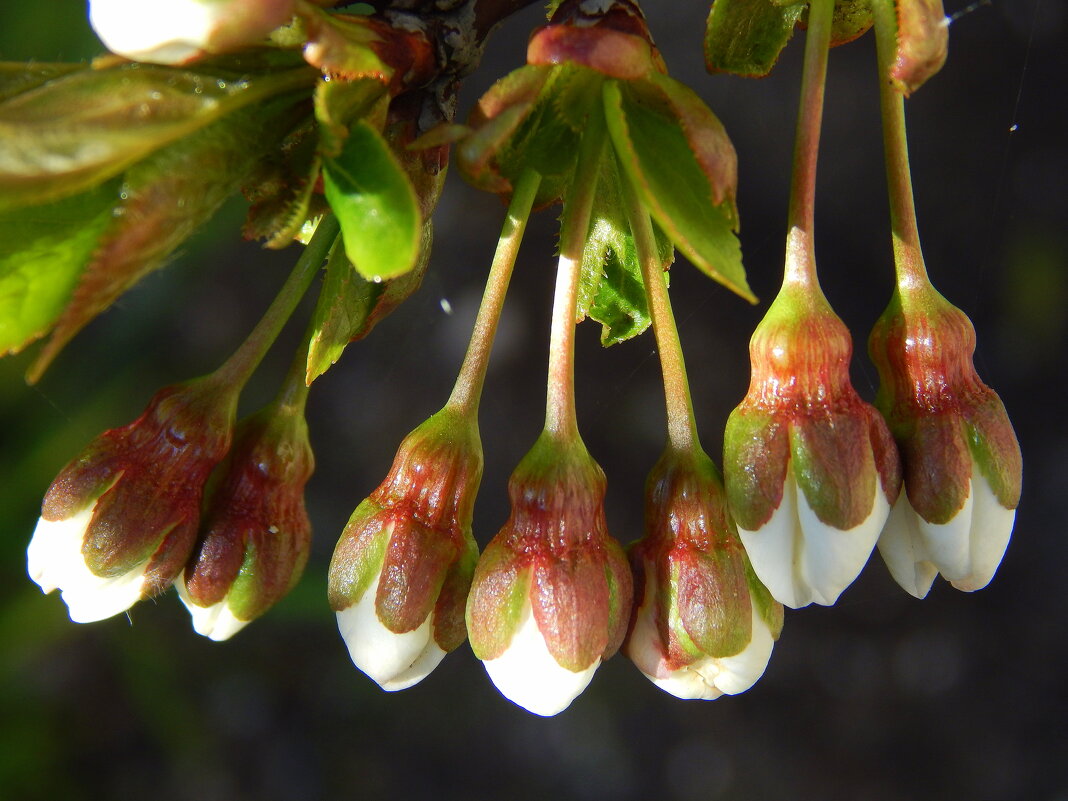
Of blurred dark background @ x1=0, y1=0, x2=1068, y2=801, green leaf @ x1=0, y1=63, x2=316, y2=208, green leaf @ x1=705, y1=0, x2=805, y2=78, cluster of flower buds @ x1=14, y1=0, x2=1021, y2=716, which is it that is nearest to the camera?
green leaf @ x1=0, y1=63, x2=316, y2=208

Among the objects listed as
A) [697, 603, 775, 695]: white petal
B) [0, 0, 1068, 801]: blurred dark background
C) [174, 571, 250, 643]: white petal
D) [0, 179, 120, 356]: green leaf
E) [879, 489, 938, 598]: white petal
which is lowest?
[0, 0, 1068, 801]: blurred dark background

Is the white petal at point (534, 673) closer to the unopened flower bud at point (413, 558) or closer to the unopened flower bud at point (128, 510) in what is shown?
the unopened flower bud at point (413, 558)

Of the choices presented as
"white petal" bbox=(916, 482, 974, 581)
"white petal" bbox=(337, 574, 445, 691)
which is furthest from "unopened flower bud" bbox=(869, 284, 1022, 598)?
"white petal" bbox=(337, 574, 445, 691)

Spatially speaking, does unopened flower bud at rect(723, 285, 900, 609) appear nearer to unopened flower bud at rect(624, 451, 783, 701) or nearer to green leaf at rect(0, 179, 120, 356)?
unopened flower bud at rect(624, 451, 783, 701)

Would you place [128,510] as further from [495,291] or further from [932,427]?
[932,427]

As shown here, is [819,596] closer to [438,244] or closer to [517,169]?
[517,169]

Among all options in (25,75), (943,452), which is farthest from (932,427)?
(25,75)

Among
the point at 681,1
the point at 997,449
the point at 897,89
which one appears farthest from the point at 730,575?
the point at 681,1
